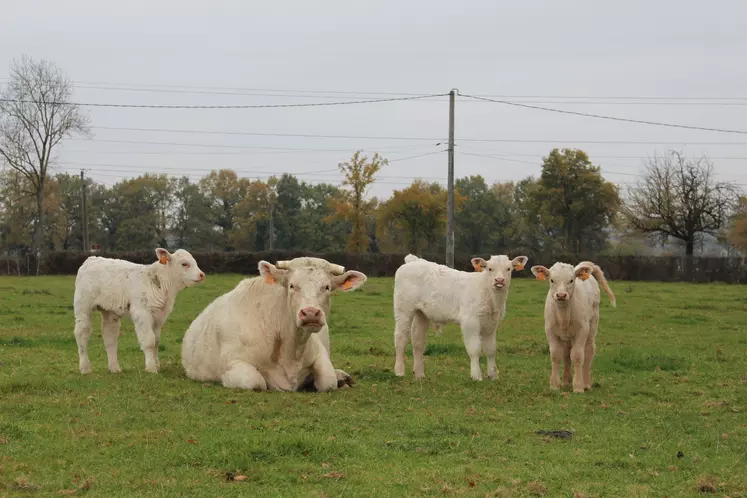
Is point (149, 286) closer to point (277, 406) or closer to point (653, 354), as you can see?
point (277, 406)

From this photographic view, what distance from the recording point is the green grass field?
23.1ft

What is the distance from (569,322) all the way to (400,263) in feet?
134

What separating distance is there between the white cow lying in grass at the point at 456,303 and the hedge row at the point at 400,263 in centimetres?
3802

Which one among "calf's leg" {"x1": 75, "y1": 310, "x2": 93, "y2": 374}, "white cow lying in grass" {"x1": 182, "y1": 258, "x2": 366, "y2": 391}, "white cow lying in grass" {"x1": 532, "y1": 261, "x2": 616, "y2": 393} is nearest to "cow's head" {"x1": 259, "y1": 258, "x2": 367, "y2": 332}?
"white cow lying in grass" {"x1": 182, "y1": 258, "x2": 366, "y2": 391}

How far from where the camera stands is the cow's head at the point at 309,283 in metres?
10.8

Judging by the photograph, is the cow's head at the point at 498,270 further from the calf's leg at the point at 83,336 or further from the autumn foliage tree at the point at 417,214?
the autumn foliage tree at the point at 417,214

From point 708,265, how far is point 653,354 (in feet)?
136

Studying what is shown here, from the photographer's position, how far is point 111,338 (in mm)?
13797

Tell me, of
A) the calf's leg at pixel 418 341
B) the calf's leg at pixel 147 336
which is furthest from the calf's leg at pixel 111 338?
the calf's leg at pixel 418 341

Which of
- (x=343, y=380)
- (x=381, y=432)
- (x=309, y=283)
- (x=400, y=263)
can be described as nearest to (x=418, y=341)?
(x=343, y=380)

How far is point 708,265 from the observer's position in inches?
2190

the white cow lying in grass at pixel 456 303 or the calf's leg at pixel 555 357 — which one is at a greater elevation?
the white cow lying in grass at pixel 456 303

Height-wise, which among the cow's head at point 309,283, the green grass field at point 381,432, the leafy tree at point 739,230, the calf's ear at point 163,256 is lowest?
the green grass field at point 381,432

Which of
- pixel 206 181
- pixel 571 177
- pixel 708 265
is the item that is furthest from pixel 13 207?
pixel 708 265
